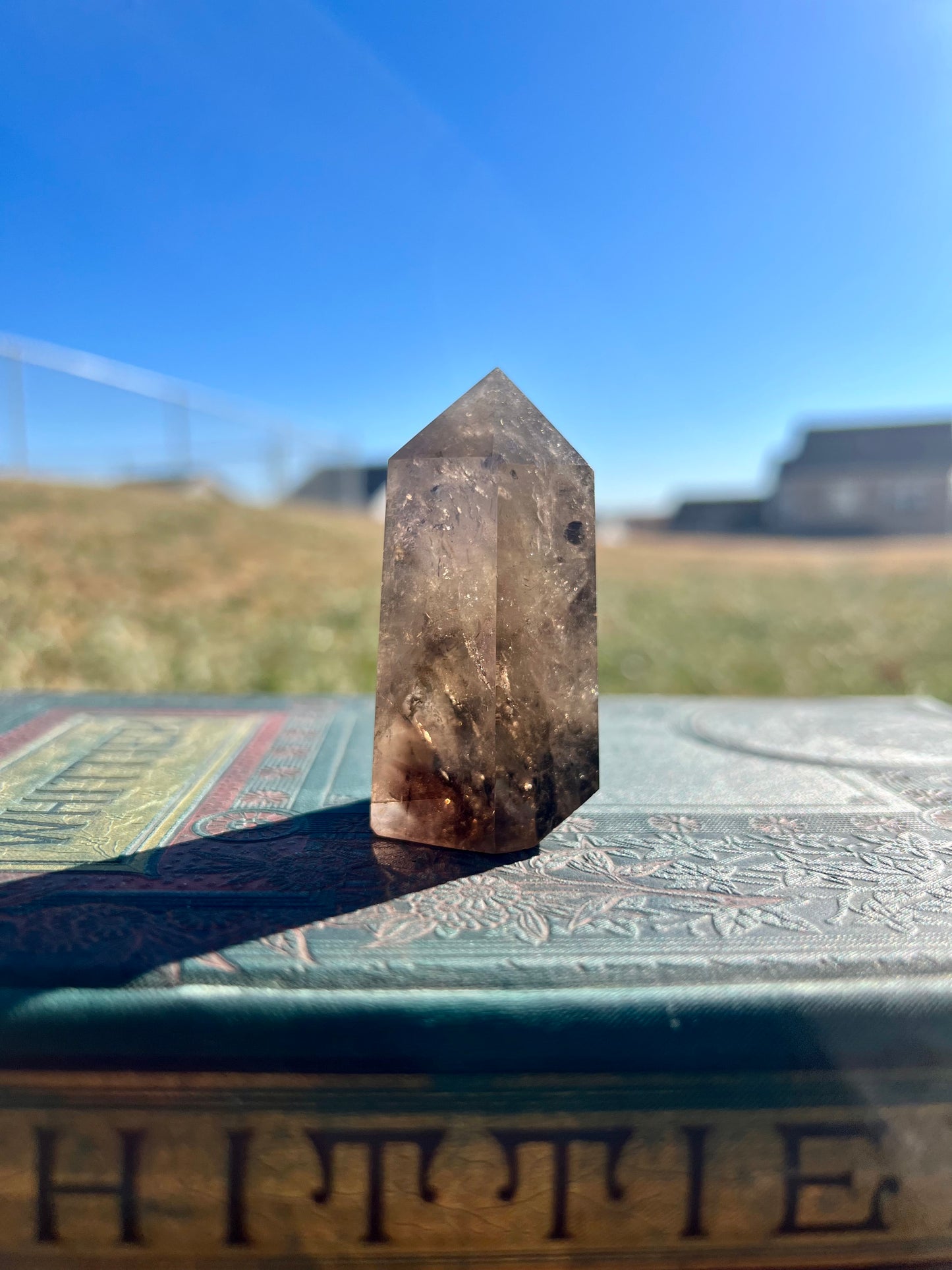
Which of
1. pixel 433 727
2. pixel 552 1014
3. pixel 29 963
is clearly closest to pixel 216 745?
pixel 433 727

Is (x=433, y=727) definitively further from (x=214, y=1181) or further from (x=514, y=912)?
(x=214, y=1181)

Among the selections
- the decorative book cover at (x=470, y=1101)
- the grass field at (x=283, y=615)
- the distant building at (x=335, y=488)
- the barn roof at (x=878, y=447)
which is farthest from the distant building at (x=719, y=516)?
the decorative book cover at (x=470, y=1101)

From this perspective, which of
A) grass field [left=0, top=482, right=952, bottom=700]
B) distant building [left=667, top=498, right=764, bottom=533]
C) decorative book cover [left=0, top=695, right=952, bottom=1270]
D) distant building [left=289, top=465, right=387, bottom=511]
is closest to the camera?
decorative book cover [left=0, top=695, right=952, bottom=1270]

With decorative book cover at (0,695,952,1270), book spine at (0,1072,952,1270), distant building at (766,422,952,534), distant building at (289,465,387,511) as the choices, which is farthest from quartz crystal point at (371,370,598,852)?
distant building at (766,422,952,534)

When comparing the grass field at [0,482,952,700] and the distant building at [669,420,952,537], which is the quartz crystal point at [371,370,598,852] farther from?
the distant building at [669,420,952,537]

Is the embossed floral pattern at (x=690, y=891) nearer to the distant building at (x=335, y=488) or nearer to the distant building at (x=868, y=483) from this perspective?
the distant building at (x=335, y=488)

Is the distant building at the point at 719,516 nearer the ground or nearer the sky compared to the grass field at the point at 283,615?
nearer the sky
